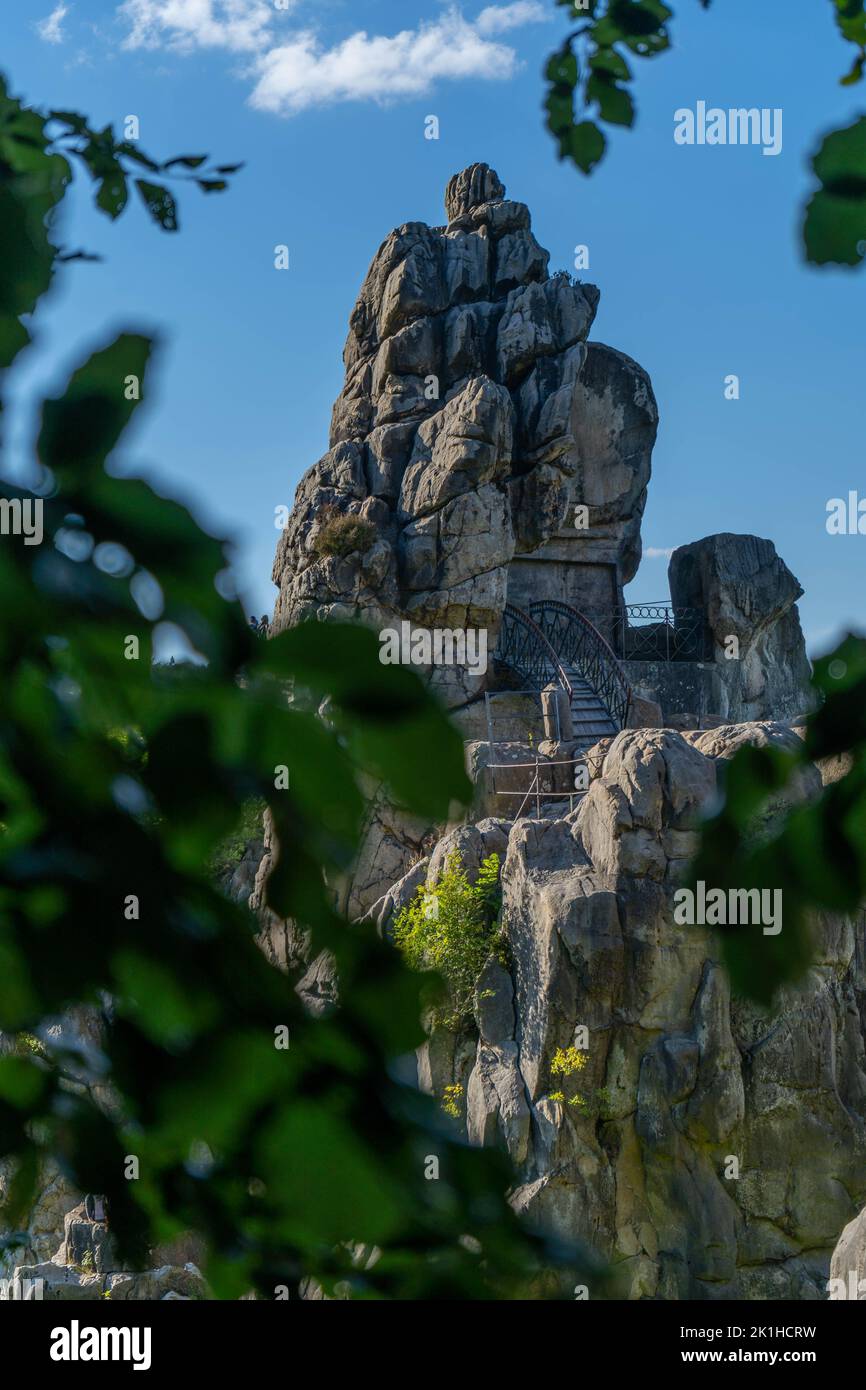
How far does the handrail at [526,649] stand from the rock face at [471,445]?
2.10 ft

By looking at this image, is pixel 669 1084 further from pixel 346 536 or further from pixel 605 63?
pixel 346 536

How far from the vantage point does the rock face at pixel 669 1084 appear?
370 inches

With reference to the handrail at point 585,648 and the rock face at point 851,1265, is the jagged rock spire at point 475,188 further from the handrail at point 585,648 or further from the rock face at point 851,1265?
the rock face at point 851,1265

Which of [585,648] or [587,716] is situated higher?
[585,648]

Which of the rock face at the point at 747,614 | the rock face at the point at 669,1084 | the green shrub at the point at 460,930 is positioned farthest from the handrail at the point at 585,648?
the rock face at the point at 669,1084

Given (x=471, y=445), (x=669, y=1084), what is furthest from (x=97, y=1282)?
(x=471, y=445)

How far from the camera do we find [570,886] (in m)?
9.98

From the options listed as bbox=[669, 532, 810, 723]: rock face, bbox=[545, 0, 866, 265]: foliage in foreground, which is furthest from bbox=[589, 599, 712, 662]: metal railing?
bbox=[545, 0, 866, 265]: foliage in foreground

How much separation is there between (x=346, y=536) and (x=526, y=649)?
3111 millimetres

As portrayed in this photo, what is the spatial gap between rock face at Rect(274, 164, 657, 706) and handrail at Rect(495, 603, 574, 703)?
2.10ft

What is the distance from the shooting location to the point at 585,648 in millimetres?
18609
